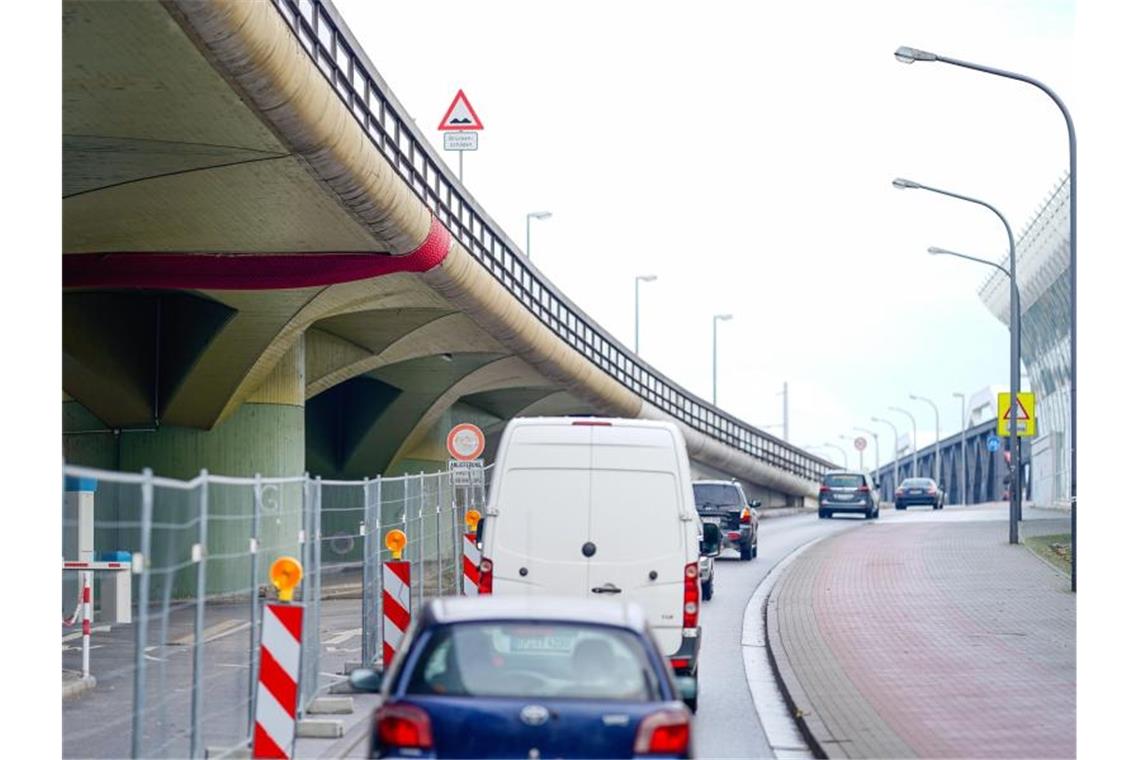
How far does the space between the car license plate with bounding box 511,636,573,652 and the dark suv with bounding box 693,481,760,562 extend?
2573 centimetres

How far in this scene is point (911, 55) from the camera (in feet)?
88.2

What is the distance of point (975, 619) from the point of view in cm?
2064

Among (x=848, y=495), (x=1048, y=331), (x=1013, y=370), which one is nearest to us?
(x=1013, y=370)

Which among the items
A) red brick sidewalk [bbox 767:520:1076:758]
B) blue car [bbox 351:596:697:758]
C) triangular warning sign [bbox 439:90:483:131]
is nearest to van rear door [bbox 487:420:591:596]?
red brick sidewalk [bbox 767:520:1076:758]

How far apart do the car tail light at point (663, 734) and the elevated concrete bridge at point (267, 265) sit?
10.1m

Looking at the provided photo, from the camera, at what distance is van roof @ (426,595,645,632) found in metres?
7.89

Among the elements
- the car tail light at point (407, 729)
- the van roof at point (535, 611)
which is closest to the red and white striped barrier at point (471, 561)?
the van roof at point (535, 611)

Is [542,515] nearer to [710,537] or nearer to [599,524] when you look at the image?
[599,524]

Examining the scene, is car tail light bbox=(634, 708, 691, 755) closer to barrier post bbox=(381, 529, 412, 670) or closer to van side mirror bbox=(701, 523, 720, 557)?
van side mirror bbox=(701, 523, 720, 557)

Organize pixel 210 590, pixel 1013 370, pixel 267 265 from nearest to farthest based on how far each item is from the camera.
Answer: pixel 210 590 < pixel 267 265 < pixel 1013 370

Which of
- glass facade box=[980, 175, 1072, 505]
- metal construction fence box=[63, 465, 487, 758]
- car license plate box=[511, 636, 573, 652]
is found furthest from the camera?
glass facade box=[980, 175, 1072, 505]

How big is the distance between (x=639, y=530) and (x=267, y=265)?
17.2 m

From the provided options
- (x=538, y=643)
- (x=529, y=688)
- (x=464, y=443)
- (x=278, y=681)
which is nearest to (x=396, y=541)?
(x=278, y=681)

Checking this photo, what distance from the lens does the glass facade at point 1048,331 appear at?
6062 centimetres
